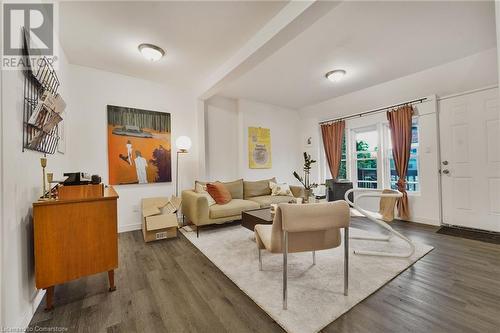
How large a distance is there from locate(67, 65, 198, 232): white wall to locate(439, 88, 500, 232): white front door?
453 centimetres

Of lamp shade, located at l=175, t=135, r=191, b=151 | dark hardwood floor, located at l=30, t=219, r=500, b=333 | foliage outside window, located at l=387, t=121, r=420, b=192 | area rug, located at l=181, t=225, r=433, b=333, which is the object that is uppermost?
lamp shade, located at l=175, t=135, r=191, b=151

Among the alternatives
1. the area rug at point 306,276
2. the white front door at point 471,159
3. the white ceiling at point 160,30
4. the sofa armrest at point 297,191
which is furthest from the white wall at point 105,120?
the white front door at point 471,159

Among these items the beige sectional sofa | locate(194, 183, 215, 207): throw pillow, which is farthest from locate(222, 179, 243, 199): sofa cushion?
locate(194, 183, 215, 207): throw pillow

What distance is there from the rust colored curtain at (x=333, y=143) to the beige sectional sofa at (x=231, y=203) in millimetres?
1289

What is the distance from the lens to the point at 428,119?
360cm

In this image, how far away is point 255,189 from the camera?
4.39 m

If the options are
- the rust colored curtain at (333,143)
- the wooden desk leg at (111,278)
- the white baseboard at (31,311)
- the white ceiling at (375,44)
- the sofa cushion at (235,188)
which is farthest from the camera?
the rust colored curtain at (333,143)

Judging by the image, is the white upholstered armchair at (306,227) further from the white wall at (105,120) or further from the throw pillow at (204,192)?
the white wall at (105,120)

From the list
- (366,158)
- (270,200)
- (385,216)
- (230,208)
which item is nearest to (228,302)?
(230,208)

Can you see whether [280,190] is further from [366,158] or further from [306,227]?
[306,227]

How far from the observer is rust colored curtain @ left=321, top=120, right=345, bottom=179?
4.88 meters

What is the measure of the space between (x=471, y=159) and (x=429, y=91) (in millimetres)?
1318

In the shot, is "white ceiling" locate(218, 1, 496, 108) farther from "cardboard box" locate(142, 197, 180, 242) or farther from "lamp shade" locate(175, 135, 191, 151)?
"cardboard box" locate(142, 197, 180, 242)

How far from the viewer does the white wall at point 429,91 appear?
3113 mm
